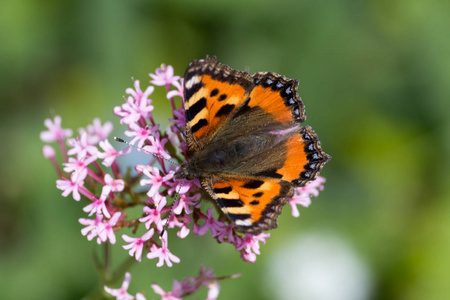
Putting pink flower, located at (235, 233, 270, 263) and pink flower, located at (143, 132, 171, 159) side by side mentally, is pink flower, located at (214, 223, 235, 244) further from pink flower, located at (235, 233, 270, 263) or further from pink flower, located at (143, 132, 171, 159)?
pink flower, located at (143, 132, 171, 159)

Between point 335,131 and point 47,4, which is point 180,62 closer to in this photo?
point 47,4

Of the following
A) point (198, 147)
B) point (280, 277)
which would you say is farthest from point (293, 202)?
point (280, 277)

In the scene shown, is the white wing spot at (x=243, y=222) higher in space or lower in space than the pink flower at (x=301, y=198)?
higher

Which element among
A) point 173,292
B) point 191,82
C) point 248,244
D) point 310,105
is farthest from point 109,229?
point 310,105

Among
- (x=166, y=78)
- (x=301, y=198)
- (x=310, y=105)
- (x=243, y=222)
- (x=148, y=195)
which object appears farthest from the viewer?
(x=310, y=105)

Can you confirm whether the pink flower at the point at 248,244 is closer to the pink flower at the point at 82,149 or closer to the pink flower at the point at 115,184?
the pink flower at the point at 115,184

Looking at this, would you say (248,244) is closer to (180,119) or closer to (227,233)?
(227,233)

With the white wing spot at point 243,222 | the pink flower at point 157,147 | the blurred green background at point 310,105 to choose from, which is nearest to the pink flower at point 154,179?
the pink flower at point 157,147

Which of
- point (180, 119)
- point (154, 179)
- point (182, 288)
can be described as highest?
point (180, 119)
